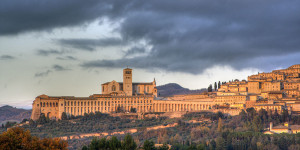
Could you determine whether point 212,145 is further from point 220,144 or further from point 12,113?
point 12,113

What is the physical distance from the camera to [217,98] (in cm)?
10400

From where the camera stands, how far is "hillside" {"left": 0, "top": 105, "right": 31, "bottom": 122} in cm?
13600

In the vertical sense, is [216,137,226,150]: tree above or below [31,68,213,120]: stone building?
below

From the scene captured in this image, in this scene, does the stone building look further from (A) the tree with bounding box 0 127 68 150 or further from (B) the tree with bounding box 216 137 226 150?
(A) the tree with bounding box 0 127 68 150

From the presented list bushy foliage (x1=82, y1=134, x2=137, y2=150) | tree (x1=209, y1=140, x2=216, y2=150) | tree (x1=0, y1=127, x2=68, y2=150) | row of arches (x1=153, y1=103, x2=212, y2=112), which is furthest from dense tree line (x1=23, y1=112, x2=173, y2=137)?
tree (x1=0, y1=127, x2=68, y2=150)

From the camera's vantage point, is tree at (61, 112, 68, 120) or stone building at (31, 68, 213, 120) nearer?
tree at (61, 112, 68, 120)

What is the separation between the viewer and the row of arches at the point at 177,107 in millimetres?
104125

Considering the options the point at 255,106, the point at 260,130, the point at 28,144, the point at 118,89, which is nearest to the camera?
the point at 28,144

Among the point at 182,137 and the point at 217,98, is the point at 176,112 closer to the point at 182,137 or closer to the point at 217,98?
the point at 217,98

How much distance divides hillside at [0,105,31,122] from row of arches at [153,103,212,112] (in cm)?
4156

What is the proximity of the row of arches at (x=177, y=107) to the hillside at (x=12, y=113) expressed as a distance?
136 ft

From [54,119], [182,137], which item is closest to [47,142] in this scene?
[182,137]

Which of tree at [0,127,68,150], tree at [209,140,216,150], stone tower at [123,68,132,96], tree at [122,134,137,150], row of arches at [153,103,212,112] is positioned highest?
stone tower at [123,68,132,96]

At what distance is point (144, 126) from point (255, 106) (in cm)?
2113
